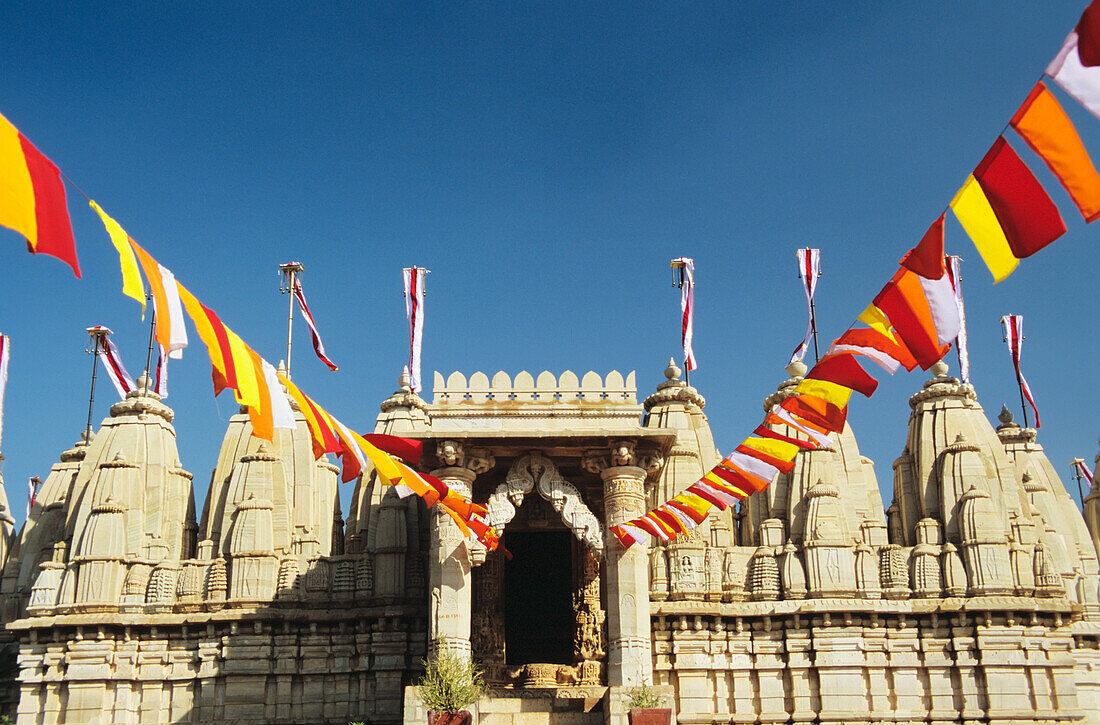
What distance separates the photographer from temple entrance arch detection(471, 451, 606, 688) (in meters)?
23.6

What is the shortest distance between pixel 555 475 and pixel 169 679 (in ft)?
36.6

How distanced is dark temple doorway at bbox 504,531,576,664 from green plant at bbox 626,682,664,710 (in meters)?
6.06

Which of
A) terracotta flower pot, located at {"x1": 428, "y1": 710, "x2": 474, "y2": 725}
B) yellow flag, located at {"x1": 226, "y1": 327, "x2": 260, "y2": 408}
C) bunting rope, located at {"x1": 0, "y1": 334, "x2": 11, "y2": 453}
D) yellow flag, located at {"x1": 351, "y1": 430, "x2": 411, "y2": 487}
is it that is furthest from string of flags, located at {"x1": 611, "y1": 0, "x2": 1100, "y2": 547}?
bunting rope, located at {"x1": 0, "y1": 334, "x2": 11, "y2": 453}

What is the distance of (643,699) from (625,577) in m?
2.63

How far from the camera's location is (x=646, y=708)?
711 inches

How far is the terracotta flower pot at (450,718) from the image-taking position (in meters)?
17.7

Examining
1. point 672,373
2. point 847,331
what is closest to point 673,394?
point 672,373

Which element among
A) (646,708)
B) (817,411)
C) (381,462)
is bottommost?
(646,708)

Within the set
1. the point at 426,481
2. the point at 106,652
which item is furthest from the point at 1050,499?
the point at 106,652

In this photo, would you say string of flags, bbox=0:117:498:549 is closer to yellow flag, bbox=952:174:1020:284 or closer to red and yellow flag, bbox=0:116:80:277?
red and yellow flag, bbox=0:116:80:277

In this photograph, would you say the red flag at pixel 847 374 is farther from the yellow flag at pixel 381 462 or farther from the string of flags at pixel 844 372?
the yellow flag at pixel 381 462

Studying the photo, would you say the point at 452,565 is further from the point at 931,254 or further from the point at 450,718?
the point at 931,254

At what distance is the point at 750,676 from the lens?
24.5 meters

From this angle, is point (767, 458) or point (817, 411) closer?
point (817, 411)
